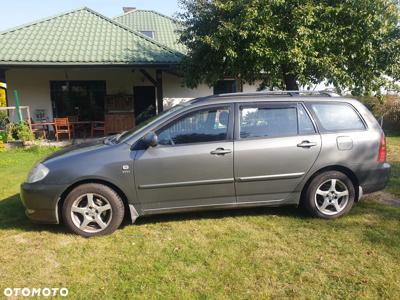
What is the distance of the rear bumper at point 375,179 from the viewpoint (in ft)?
16.4

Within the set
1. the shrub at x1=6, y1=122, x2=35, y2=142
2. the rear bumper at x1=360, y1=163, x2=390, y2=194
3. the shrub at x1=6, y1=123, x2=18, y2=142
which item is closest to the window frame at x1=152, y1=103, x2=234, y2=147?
the rear bumper at x1=360, y1=163, x2=390, y2=194

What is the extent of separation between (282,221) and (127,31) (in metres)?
11.8

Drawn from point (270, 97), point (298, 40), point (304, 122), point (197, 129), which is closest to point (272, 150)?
point (304, 122)

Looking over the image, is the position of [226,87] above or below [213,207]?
above

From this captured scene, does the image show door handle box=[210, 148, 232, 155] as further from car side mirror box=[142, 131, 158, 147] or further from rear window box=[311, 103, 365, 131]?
rear window box=[311, 103, 365, 131]

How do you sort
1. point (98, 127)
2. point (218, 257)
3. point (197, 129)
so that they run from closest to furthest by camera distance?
point (218, 257), point (197, 129), point (98, 127)

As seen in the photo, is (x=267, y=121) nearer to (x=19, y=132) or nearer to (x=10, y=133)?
(x=19, y=132)

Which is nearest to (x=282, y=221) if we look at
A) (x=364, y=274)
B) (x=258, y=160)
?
(x=258, y=160)

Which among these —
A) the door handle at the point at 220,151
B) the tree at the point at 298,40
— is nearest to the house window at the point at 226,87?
the tree at the point at 298,40

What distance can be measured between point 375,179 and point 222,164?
2064mm

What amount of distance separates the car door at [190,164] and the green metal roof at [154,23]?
14.1 metres

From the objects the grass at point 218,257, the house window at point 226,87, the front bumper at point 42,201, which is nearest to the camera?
the grass at point 218,257

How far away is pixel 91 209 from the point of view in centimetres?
451

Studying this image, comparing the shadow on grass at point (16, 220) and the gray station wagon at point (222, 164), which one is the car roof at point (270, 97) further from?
the shadow on grass at point (16, 220)
